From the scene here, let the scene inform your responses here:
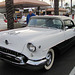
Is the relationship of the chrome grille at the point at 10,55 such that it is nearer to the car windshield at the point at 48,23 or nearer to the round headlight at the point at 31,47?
the round headlight at the point at 31,47

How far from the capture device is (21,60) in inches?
113

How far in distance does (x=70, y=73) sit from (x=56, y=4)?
8.92m

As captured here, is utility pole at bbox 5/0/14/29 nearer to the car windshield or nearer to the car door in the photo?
the car windshield

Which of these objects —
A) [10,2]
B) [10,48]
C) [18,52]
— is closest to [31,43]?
[18,52]

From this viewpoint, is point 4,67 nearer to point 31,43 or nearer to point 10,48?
point 10,48

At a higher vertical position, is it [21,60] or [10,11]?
[10,11]

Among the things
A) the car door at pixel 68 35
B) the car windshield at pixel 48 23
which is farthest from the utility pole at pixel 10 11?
the car door at pixel 68 35

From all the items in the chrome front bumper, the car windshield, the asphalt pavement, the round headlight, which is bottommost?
the asphalt pavement

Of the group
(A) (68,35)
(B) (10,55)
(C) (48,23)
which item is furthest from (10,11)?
(B) (10,55)

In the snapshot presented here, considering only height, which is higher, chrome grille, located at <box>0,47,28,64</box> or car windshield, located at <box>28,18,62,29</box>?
car windshield, located at <box>28,18,62,29</box>

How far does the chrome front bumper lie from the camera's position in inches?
110

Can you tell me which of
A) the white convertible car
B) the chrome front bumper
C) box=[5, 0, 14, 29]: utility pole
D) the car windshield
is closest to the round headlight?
the white convertible car

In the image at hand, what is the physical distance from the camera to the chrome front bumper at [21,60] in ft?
9.19

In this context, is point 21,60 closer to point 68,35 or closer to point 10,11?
point 68,35
